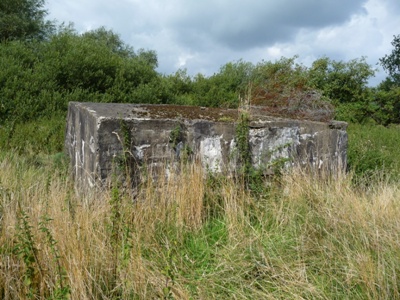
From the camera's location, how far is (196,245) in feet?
10.8

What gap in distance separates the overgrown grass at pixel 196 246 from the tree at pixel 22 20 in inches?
543

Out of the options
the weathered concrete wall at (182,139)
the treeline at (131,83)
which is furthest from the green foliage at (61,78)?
the weathered concrete wall at (182,139)

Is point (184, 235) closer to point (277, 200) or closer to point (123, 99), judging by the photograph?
point (277, 200)

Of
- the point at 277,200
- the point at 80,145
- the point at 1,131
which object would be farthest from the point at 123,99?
the point at 277,200

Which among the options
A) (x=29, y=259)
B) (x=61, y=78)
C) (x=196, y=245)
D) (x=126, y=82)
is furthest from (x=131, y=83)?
(x=29, y=259)

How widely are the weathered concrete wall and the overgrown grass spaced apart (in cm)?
35

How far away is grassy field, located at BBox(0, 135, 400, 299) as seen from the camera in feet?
7.89

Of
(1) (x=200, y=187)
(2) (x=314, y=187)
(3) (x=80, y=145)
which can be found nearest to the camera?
(1) (x=200, y=187)

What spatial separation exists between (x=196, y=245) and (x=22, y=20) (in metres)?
16.4

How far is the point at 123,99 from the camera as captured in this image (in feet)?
39.8

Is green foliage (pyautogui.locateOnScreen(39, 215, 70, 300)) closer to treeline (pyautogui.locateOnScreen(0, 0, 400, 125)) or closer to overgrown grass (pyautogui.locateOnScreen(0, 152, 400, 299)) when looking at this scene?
overgrown grass (pyautogui.locateOnScreen(0, 152, 400, 299))

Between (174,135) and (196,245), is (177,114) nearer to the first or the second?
(174,135)

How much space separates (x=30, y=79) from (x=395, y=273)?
34.5 feet

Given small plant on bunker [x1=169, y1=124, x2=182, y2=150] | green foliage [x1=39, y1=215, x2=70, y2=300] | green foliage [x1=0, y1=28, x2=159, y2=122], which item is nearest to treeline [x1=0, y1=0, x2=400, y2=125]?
green foliage [x1=0, y1=28, x2=159, y2=122]
